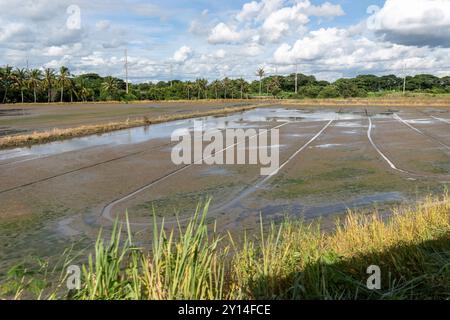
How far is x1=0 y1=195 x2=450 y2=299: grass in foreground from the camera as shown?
294 centimetres

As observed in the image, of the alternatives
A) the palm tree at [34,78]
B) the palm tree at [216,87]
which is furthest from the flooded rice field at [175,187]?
the palm tree at [216,87]

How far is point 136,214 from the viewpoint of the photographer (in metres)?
7.61

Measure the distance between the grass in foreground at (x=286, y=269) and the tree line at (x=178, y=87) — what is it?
79.0 metres

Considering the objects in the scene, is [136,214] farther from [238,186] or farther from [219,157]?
[219,157]

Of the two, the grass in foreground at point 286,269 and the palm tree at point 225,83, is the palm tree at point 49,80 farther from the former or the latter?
the grass in foreground at point 286,269

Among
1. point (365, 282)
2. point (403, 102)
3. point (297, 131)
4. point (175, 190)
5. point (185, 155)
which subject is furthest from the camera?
point (403, 102)

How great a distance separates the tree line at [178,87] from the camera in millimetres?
78875

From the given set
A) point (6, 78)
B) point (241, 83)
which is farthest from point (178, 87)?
point (6, 78)

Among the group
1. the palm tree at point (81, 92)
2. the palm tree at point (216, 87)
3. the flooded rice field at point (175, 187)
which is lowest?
the flooded rice field at point (175, 187)

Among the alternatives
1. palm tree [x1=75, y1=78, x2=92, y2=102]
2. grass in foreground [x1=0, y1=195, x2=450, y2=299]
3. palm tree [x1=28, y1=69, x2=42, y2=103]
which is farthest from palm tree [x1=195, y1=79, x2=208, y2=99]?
grass in foreground [x1=0, y1=195, x2=450, y2=299]

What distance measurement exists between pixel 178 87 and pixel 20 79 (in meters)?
37.4

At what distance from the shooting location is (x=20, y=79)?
257 ft
